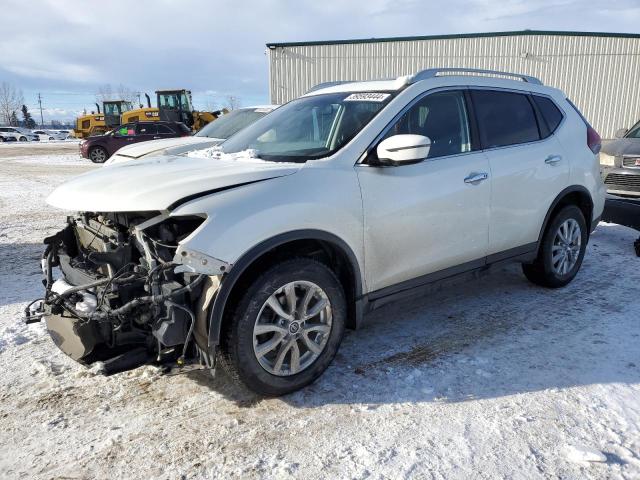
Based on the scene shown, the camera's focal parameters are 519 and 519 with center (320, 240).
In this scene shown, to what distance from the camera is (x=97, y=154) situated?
20312mm

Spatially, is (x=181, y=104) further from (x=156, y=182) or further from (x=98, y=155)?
(x=156, y=182)

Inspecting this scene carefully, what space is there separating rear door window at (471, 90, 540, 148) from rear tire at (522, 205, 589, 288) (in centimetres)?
87

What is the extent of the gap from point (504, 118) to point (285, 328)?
267 cm

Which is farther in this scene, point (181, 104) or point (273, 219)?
point (181, 104)

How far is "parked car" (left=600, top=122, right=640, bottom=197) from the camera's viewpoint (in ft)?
23.4

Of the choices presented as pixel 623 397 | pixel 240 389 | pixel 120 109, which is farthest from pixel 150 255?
pixel 120 109

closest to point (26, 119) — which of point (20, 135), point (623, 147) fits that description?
point (20, 135)

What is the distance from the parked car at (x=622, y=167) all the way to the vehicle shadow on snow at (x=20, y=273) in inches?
291

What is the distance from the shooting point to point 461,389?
3252 millimetres

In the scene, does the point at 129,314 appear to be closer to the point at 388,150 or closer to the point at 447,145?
the point at 388,150

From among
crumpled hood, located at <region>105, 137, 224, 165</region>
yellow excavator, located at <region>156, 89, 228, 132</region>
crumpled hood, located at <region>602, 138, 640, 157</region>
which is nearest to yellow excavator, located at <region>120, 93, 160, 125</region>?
yellow excavator, located at <region>156, 89, 228, 132</region>

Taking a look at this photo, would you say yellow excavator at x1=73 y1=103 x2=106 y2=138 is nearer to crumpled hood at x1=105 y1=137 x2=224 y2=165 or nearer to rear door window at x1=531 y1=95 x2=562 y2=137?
crumpled hood at x1=105 y1=137 x2=224 y2=165

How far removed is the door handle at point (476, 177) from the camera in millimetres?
3859

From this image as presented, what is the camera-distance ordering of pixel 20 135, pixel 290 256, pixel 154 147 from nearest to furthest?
1. pixel 290 256
2. pixel 154 147
3. pixel 20 135
